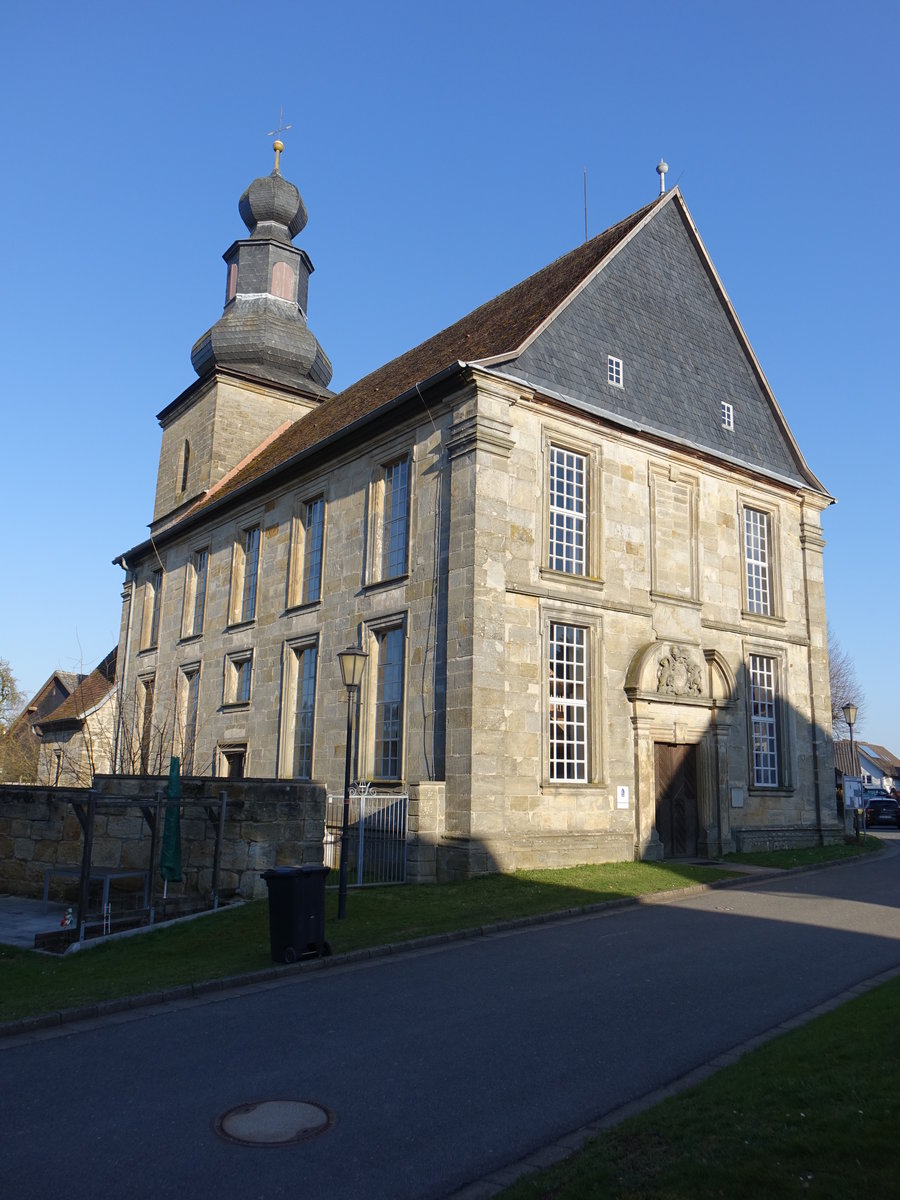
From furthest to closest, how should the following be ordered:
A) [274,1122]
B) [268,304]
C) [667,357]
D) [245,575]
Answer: [268,304]
[245,575]
[667,357]
[274,1122]

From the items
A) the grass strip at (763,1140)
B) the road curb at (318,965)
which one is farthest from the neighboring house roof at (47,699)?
the grass strip at (763,1140)

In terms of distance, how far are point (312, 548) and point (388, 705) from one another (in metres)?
5.66

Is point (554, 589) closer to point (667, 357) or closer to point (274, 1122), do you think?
point (667, 357)

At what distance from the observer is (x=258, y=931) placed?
1231cm

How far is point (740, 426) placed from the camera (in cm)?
2450

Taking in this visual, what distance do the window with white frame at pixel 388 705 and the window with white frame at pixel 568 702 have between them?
2998 mm

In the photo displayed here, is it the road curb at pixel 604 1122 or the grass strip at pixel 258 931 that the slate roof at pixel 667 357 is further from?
the road curb at pixel 604 1122

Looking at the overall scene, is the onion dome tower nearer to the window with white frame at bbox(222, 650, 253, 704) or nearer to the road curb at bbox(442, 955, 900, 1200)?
the window with white frame at bbox(222, 650, 253, 704)

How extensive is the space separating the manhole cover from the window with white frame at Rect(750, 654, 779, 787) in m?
18.5

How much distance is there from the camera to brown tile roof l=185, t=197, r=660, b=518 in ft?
69.6

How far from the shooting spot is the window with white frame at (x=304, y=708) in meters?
23.2

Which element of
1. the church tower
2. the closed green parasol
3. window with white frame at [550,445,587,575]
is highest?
the church tower

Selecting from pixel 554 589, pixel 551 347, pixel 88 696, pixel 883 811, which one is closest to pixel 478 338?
pixel 551 347

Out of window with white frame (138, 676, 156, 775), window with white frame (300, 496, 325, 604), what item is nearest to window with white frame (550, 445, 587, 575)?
window with white frame (300, 496, 325, 604)
